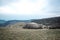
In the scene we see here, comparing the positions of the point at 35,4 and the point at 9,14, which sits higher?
the point at 35,4

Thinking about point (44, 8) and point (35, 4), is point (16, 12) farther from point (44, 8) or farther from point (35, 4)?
point (44, 8)

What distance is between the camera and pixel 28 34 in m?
1.44

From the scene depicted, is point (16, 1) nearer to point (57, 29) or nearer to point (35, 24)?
point (35, 24)

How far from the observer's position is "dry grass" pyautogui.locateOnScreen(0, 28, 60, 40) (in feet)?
4.68

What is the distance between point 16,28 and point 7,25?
13cm

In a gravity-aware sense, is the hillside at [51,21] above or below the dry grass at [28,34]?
above

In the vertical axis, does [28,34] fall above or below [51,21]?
below

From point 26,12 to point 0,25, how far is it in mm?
414

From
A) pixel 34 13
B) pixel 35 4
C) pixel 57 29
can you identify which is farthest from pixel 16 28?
pixel 57 29

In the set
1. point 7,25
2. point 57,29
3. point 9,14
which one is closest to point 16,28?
point 7,25

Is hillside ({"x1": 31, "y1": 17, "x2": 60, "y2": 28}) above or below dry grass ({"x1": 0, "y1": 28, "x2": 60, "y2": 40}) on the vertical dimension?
above

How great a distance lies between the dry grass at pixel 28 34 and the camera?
1.43 metres

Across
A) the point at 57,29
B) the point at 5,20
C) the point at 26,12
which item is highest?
the point at 26,12

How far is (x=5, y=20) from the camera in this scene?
1.47m
